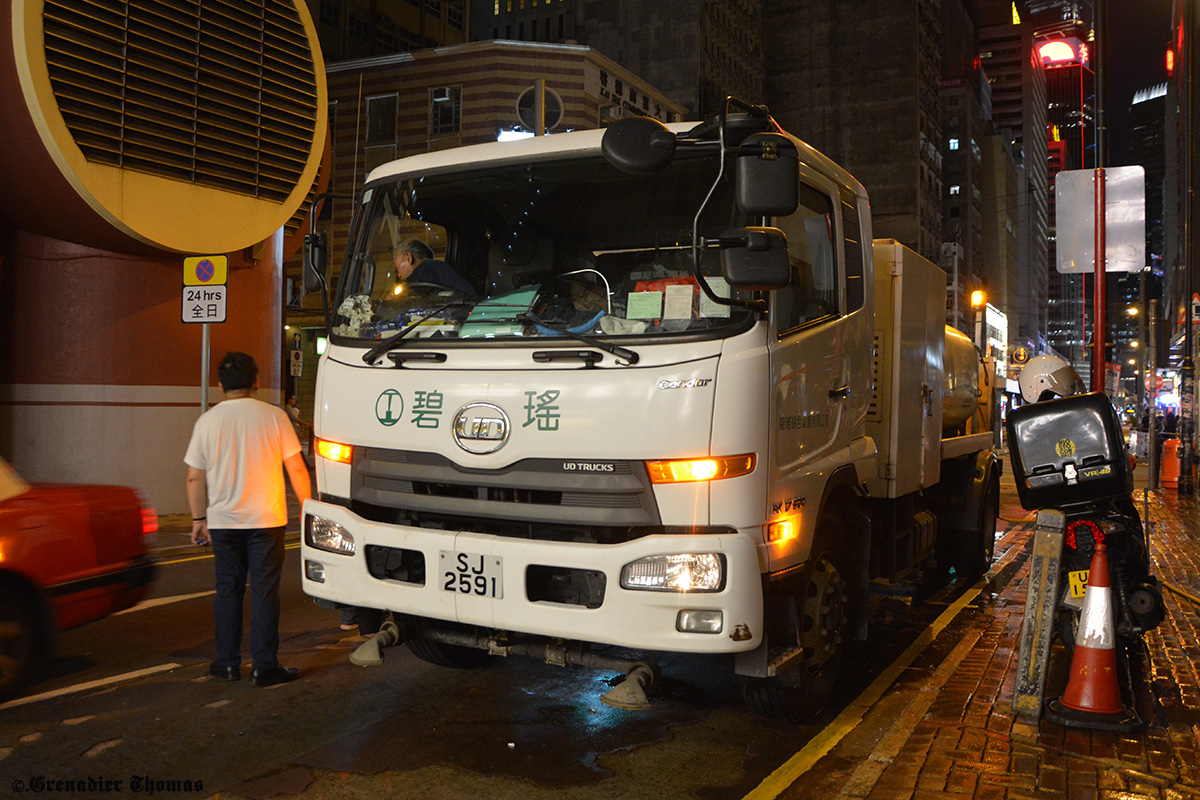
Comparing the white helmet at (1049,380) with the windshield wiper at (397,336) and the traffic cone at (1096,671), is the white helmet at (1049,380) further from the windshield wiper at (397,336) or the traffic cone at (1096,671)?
the windshield wiper at (397,336)

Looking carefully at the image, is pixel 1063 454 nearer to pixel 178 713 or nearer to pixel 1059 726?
pixel 1059 726

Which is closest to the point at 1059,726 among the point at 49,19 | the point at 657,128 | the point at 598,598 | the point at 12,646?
the point at 598,598

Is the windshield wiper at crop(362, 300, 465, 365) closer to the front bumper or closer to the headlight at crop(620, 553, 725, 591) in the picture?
the front bumper

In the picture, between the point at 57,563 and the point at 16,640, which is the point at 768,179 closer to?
the point at 57,563

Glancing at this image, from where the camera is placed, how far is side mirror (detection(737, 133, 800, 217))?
13.0 ft

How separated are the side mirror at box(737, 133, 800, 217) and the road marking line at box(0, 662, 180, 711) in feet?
14.1

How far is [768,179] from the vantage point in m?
3.96

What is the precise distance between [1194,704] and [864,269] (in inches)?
118

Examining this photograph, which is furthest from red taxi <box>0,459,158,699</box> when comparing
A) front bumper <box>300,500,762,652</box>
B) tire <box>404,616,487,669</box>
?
front bumper <box>300,500,762,652</box>

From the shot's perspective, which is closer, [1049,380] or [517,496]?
[517,496]

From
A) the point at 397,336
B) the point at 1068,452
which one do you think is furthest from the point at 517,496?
the point at 1068,452

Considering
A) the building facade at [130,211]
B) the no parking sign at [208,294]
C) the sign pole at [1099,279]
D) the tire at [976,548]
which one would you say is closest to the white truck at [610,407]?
the sign pole at [1099,279]

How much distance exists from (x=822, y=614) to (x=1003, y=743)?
996 millimetres

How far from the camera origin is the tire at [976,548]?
8781 millimetres
